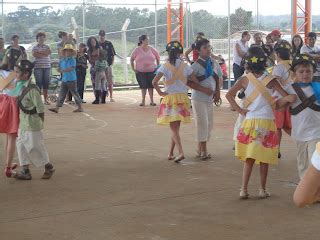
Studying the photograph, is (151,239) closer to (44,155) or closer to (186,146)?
(44,155)

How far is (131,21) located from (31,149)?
54.3ft

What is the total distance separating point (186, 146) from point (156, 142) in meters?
0.64

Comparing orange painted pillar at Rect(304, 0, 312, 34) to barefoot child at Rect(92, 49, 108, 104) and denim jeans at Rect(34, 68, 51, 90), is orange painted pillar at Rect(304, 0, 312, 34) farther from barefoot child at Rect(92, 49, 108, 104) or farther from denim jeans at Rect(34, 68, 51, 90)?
denim jeans at Rect(34, 68, 51, 90)

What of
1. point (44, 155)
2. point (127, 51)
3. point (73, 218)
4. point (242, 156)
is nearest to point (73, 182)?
point (44, 155)

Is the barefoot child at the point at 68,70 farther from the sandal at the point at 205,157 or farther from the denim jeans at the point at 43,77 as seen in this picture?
the sandal at the point at 205,157

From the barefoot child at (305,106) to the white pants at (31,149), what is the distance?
3.14m

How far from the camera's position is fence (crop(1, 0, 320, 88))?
20.5 m

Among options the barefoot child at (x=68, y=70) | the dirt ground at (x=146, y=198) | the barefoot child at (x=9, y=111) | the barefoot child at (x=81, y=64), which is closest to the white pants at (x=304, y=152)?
the dirt ground at (x=146, y=198)

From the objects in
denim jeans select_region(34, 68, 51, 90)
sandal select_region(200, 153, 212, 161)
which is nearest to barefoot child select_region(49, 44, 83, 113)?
denim jeans select_region(34, 68, 51, 90)

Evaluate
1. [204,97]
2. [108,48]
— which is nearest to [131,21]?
[108,48]

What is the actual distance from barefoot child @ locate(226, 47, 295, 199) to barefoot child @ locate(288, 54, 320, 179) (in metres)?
0.23

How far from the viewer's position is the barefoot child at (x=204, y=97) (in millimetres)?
9039

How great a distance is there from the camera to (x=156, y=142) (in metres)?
10.7

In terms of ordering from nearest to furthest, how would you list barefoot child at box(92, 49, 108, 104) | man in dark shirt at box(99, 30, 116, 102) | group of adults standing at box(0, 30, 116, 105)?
group of adults standing at box(0, 30, 116, 105) → barefoot child at box(92, 49, 108, 104) → man in dark shirt at box(99, 30, 116, 102)
